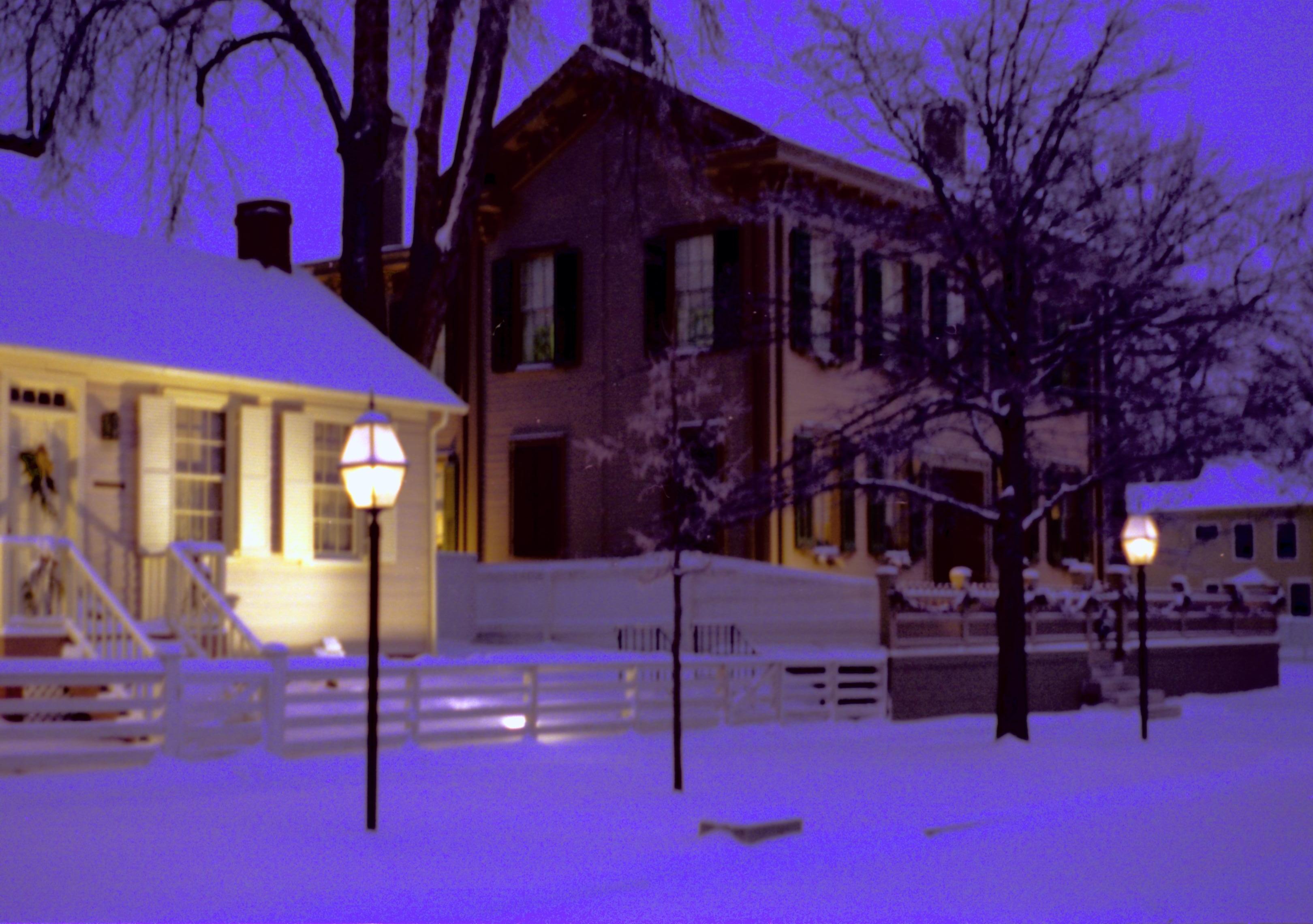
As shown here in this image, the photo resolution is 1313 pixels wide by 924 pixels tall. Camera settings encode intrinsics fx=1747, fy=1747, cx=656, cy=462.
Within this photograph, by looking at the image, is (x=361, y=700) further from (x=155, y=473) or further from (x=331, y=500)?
(x=331, y=500)

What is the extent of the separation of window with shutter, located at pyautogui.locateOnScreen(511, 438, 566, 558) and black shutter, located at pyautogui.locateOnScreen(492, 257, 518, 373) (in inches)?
60.2

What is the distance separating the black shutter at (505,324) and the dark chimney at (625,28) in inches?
171

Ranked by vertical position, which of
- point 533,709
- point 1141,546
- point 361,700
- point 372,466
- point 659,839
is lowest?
point 659,839

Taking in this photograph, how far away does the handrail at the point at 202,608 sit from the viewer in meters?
19.8

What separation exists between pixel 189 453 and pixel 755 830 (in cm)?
1174

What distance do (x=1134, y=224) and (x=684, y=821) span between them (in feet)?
36.2

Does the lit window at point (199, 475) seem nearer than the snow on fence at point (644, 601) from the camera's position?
Yes

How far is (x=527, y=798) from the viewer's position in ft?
49.1

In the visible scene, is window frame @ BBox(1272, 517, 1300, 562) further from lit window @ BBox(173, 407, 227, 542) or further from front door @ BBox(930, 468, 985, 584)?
lit window @ BBox(173, 407, 227, 542)

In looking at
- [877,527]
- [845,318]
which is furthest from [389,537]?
[877,527]

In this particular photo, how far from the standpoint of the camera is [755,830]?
12.4 m

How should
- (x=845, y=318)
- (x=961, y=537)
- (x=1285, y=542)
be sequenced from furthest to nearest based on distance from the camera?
(x=1285, y=542) → (x=961, y=537) → (x=845, y=318)

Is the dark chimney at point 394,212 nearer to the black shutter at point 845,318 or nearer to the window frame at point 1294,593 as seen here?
the black shutter at point 845,318

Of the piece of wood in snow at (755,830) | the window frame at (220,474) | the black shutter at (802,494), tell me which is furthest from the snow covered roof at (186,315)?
the piece of wood in snow at (755,830)
